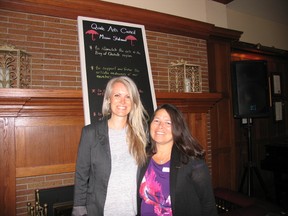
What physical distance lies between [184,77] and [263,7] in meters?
2.47

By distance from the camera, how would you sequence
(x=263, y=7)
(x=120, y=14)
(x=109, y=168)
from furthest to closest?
1. (x=263, y=7)
2. (x=120, y=14)
3. (x=109, y=168)

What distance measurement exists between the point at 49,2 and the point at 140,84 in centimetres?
126

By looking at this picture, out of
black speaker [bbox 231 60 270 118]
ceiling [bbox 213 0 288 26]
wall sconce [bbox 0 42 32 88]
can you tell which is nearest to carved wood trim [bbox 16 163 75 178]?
wall sconce [bbox 0 42 32 88]

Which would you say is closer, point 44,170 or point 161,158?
point 161,158

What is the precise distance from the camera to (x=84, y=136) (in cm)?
146

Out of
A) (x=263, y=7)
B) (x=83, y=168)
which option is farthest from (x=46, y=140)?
(x=263, y=7)

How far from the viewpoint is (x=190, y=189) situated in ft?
4.28

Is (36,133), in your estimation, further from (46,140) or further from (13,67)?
(13,67)

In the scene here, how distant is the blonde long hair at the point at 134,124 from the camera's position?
1.46 metres

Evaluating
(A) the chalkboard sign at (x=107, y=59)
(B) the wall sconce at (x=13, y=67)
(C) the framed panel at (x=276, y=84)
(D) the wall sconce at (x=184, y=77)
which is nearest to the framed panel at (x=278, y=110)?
(C) the framed panel at (x=276, y=84)

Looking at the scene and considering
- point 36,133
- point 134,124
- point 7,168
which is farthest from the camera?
point 36,133

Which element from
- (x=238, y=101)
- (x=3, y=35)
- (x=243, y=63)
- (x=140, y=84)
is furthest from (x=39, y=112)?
(x=243, y=63)

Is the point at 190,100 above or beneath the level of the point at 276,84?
beneath

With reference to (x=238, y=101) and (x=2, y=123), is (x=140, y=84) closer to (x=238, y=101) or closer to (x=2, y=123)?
(x=2, y=123)
